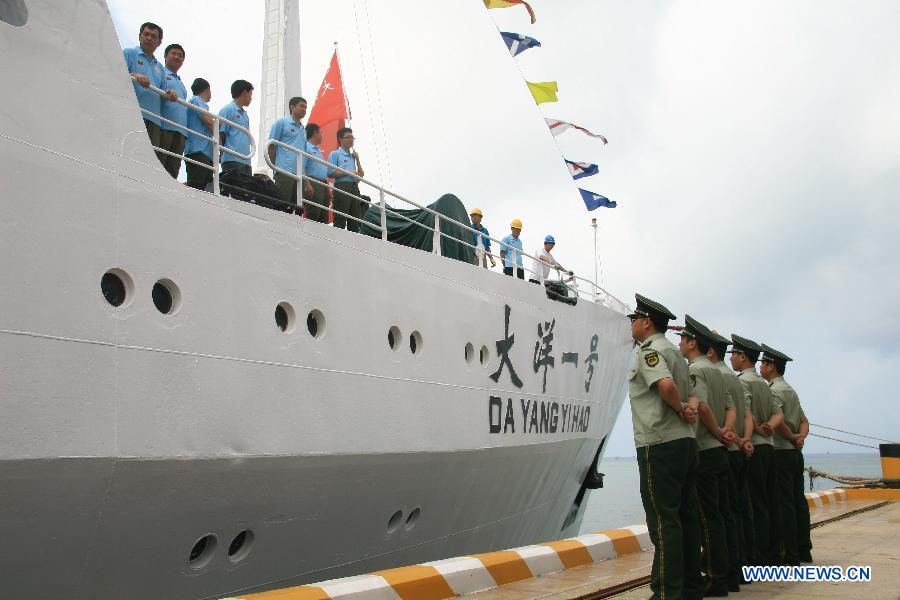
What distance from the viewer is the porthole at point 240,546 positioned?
638cm

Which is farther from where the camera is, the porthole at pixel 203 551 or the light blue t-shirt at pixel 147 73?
the light blue t-shirt at pixel 147 73

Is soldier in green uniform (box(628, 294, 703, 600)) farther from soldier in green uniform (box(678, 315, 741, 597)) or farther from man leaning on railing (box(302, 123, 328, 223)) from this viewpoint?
man leaning on railing (box(302, 123, 328, 223))

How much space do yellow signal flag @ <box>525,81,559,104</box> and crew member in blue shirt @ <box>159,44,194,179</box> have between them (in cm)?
777

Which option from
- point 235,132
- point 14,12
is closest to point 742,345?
point 235,132

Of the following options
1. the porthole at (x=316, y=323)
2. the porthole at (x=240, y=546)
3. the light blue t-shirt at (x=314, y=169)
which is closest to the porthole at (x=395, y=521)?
the porthole at (x=240, y=546)

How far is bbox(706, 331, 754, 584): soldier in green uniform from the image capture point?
618 centimetres

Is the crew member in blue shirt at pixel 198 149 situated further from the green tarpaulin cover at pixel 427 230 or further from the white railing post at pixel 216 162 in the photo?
the green tarpaulin cover at pixel 427 230

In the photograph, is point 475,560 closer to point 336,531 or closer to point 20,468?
point 336,531

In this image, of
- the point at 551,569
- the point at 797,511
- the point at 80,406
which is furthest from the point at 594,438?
the point at 80,406

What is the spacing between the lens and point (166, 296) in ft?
18.6

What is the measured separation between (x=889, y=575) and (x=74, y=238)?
19.1 ft

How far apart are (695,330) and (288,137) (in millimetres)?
4591

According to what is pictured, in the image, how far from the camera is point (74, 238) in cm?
504

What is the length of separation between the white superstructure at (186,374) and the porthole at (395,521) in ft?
0.09
